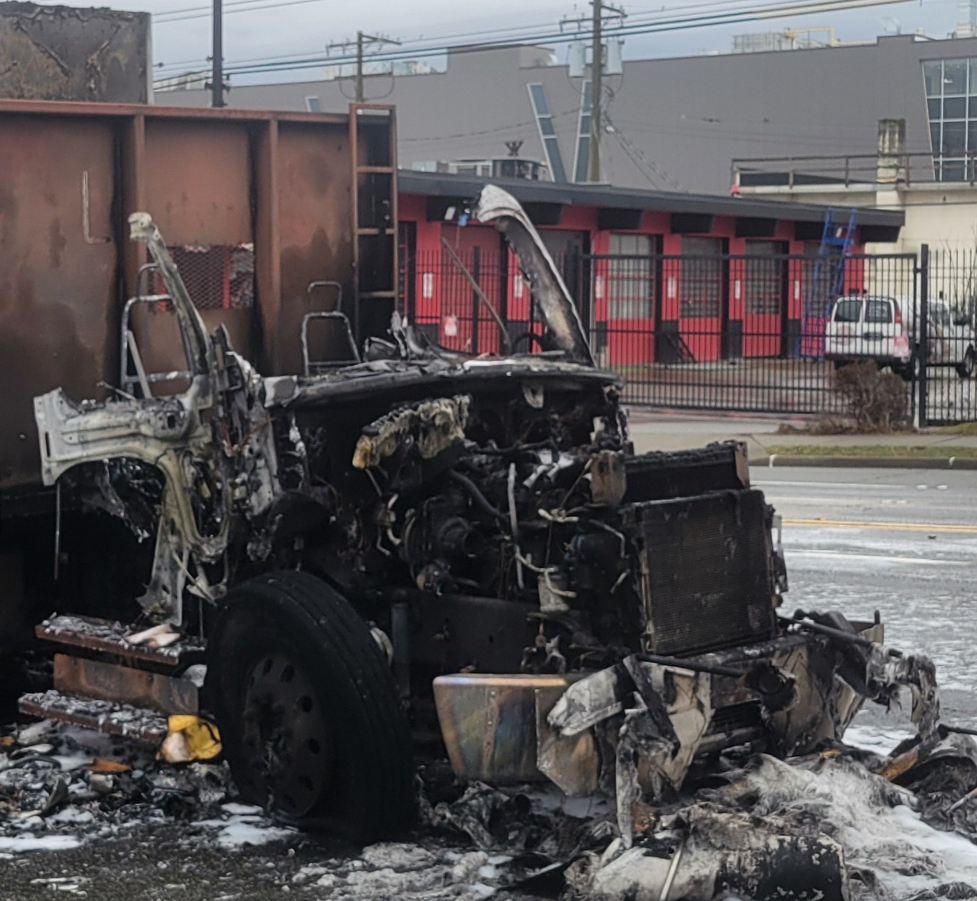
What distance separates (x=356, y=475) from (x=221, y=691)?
91 centimetres

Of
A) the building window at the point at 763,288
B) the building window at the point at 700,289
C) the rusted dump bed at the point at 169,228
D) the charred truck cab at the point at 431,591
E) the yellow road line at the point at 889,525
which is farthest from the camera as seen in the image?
the building window at the point at 763,288

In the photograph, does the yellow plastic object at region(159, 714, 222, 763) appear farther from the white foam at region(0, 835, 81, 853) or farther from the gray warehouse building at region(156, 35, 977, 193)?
the gray warehouse building at region(156, 35, 977, 193)

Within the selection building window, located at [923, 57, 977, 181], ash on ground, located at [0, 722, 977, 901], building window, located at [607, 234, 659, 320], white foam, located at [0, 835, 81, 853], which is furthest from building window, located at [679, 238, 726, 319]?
building window, located at [923, 57, 977, 181]

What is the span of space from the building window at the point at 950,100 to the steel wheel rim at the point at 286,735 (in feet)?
211

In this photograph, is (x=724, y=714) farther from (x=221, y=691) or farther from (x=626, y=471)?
(x=221, y=691)

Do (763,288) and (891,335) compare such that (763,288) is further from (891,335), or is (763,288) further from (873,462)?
(873,462)

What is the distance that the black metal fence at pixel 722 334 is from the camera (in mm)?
24422

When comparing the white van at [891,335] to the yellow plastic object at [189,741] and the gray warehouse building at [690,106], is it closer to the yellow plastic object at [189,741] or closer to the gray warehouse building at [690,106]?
the yellow plastic object at [189,741]

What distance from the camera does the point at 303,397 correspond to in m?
5.85

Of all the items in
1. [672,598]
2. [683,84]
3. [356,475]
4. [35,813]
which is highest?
[683,84]

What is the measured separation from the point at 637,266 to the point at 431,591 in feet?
97.1

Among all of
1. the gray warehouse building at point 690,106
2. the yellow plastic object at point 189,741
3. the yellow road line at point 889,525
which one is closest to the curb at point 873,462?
the yellow road line at point 889,525

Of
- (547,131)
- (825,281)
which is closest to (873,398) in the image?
(825,281)

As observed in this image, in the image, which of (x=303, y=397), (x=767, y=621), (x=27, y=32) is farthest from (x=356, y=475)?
(x=27, y=32)
